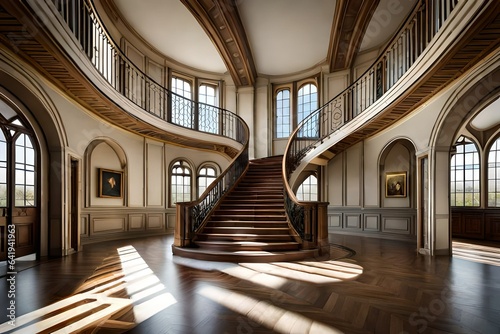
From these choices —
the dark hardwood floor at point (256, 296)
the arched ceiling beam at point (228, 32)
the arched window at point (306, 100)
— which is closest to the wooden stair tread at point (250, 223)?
the dark hardwood floor at point (256, 296)

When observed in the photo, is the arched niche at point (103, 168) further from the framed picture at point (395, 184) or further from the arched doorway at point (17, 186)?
the framed picture at point (395, 184)

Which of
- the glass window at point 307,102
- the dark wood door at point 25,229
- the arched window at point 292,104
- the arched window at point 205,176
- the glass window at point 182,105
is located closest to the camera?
the dark wood door at point 25,229

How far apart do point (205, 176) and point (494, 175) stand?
31.7ft

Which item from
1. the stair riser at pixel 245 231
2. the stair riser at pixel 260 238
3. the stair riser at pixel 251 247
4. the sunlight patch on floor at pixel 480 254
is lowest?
the sunlight patch on floor at pixel 480 254

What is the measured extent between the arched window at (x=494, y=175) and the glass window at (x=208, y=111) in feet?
30.8

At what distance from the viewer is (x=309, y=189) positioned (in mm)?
12242

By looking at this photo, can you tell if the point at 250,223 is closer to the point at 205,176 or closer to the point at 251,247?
the point at 251,247

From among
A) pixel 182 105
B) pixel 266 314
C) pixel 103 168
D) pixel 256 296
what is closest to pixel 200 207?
pixel 103 168

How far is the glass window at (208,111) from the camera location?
39.4ft

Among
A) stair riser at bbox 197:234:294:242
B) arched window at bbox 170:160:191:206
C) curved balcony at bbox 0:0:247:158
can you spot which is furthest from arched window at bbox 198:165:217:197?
stair riser at bbox 197:234:294:242

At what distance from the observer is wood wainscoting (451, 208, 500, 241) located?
9320 millimetres

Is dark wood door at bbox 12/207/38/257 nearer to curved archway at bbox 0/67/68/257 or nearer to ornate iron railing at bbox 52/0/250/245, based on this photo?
curved archway at bbox 0/67/68/257

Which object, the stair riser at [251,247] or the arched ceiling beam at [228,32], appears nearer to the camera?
the stair riser at [251,247]

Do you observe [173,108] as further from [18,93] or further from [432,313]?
[432,313]
